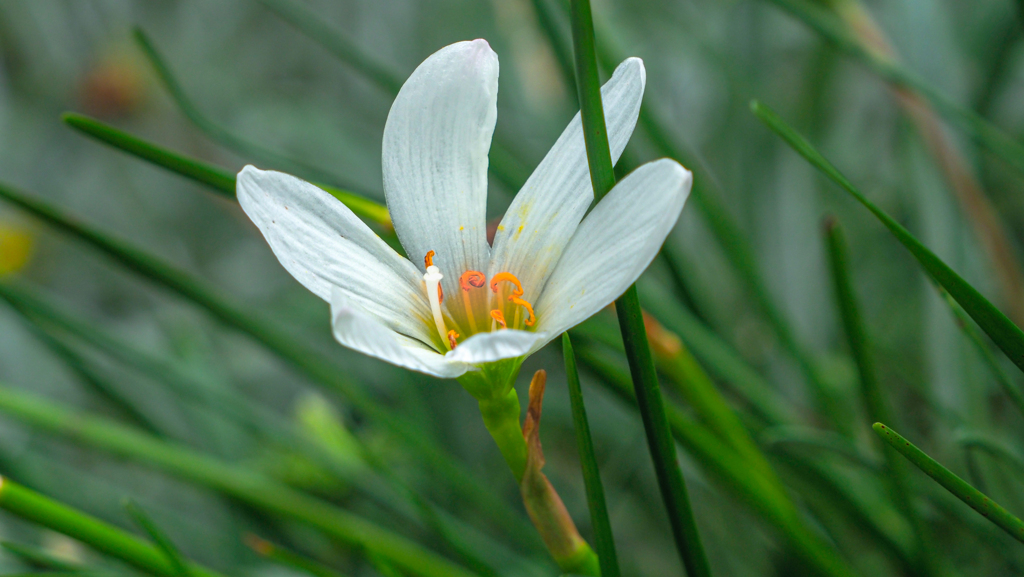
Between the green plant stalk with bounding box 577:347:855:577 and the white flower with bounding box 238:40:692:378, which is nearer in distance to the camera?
the white flower with bounding box 238:40:692:378

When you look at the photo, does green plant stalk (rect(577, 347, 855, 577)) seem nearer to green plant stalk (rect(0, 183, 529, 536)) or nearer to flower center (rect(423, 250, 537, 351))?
flower center (rect(423, 250, 537, 351))

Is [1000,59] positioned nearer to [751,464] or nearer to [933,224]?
[933,224]

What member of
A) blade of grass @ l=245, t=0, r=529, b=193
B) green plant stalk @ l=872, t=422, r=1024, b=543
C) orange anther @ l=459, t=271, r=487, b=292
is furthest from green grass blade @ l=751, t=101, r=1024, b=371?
blade of grass @ l=245, t=0, r=529, b=193

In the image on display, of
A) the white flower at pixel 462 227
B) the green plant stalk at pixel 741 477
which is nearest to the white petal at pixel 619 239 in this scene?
the white flower at pixel 462 227

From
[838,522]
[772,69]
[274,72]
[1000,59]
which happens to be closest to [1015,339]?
[838,522]

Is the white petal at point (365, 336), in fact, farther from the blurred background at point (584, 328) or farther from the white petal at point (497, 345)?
the blurred background at point (584, 328)

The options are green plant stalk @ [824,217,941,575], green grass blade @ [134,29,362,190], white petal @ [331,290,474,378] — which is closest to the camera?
white petal @ [331,290,474,378]

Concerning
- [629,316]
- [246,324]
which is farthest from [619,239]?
[246,324]

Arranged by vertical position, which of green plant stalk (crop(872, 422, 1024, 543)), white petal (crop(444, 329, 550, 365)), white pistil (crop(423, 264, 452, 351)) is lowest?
green plant stalk (crop(872, 422, 1024, 543))
